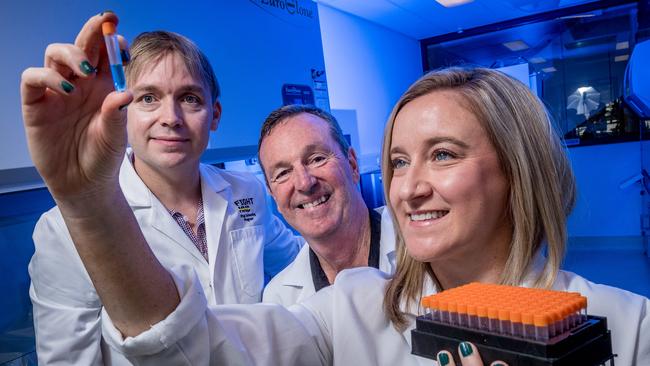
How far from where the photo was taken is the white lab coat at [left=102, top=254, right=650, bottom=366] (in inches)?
31.2

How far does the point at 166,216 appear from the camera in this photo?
1.50 metres

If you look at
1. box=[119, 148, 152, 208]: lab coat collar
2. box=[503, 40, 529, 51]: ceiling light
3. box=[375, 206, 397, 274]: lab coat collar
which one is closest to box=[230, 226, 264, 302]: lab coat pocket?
box=[119, 148, 152, 208]: lab coat collar

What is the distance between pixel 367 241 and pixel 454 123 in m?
0.67

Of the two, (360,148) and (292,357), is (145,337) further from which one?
(360,148)

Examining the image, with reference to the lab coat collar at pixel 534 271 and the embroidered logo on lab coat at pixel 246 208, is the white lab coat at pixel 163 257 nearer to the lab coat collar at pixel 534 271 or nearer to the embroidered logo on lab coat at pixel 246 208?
the embroidered logo on lab coat at pixel 246 208

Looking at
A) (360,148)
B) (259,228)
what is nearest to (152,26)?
(259,228)

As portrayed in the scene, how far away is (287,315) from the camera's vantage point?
101 cm

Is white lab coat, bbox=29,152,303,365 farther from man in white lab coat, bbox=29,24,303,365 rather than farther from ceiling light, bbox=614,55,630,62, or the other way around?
ceiling light, bbox=614,55,630,62

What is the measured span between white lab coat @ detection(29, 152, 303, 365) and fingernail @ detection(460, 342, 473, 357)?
48cm

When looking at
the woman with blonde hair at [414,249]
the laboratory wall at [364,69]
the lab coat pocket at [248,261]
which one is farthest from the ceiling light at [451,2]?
the woman with blonde hair at [414,249]

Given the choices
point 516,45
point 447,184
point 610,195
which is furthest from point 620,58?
point 447,184

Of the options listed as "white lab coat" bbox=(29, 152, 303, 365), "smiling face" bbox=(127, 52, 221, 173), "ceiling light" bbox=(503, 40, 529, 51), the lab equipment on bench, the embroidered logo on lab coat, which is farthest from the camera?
"ceiling light" bbox=(503, 40, 529, 51)

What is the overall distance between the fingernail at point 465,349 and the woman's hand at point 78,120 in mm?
531

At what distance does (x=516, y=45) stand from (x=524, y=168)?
459cm
